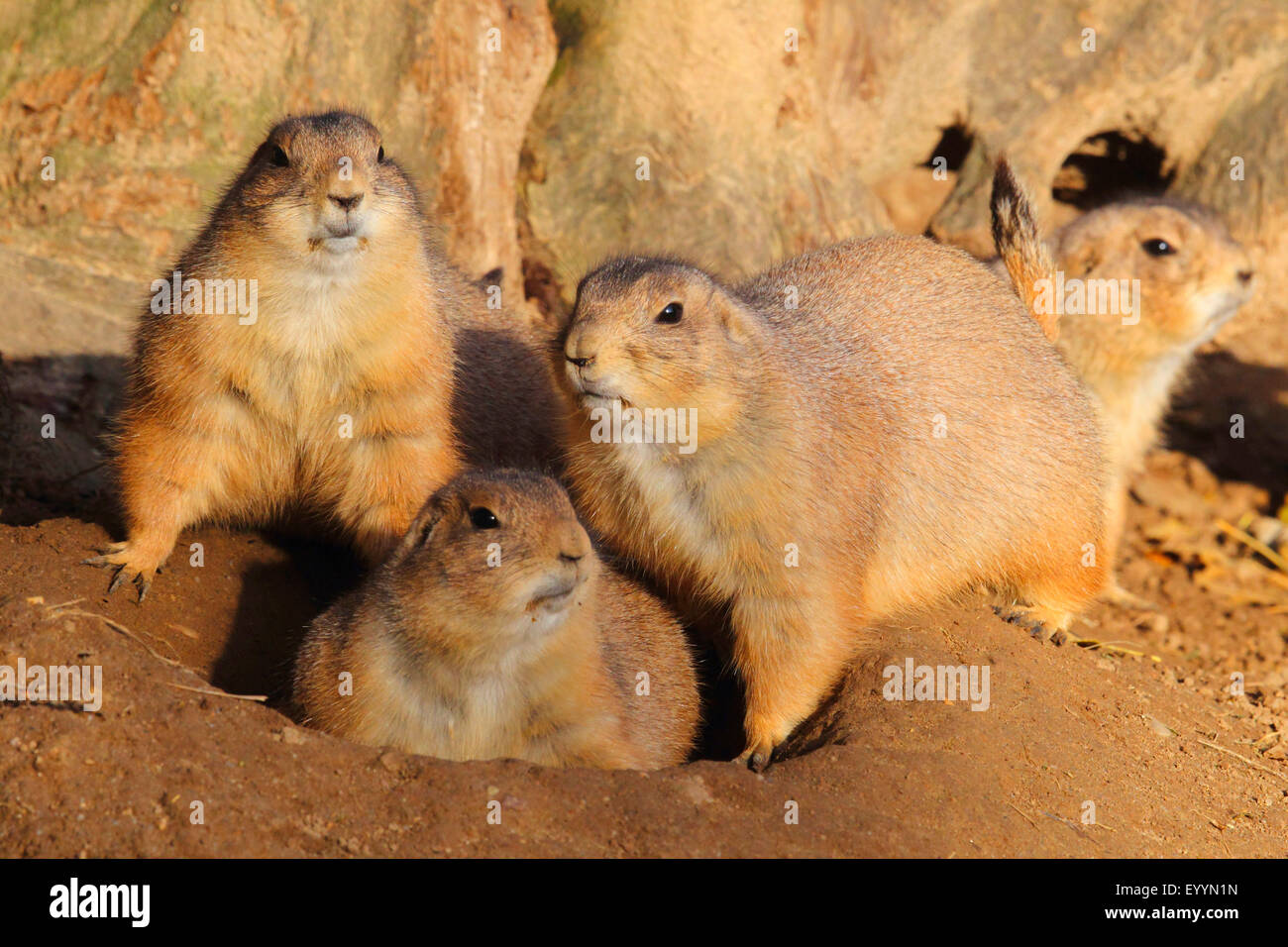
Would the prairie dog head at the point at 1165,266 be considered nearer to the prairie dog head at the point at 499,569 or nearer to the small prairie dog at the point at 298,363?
the small prairie dog at the point at 298,363

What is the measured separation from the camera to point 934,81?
1153cm

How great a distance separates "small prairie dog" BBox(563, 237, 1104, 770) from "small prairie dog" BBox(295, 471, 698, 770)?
22.9 inches

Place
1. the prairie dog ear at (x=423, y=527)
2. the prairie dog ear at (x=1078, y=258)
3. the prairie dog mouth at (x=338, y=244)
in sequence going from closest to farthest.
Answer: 1. the prairie dog ear at (x=423, y=527)
2. the prairie dog mouth at (x=338, y=244)
3. the prairie dog ear at (x=1078, y=258)

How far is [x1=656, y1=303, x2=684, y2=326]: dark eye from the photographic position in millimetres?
5145

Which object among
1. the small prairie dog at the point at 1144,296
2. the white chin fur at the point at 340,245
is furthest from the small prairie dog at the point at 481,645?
the small prairie dog at the point at 1144,296

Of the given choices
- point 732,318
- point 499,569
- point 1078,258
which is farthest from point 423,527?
point 1078,258

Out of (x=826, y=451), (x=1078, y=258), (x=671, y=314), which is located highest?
(x=1078, y=258)

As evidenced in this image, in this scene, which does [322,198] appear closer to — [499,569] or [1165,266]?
[499,569]

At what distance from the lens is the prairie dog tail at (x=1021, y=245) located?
25.3 feet

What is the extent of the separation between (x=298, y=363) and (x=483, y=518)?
127 centimetres

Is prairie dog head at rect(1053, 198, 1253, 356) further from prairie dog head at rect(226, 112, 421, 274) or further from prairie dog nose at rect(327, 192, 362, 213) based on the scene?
prairie dog nose at rect(327, 192, 362, 213)

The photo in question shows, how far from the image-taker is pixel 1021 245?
25.2ft

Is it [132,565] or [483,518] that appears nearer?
[483,518]

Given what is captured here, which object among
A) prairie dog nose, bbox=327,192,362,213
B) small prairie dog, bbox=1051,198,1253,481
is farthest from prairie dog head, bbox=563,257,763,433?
small prairie dog, bbox=1051,198,1253,481
